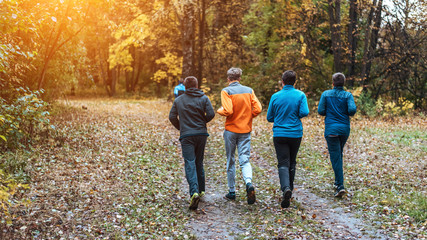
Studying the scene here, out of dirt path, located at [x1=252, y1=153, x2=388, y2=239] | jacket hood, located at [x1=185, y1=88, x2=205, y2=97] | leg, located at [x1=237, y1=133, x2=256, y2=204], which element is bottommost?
dirt path, located at [x1=252, y1=153, x2=388, y2=239]

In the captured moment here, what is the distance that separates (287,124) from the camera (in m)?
6.23

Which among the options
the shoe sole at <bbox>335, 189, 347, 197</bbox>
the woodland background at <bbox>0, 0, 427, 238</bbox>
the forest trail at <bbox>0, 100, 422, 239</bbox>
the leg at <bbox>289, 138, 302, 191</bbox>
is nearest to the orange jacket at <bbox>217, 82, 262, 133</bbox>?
the leg at <bbox>289, 138, 302, 191</bbox>

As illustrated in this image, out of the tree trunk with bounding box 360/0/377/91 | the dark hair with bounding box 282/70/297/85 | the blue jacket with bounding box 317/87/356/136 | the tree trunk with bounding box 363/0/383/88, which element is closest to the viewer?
the dark hair with bounding box 282/70/297/85

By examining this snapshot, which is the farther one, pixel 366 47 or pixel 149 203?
pixel 366 47

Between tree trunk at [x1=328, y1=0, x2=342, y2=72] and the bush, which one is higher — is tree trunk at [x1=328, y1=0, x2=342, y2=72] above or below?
above

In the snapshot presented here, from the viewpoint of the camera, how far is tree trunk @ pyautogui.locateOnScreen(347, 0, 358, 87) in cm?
1859

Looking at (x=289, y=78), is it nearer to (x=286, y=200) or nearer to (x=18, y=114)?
(x=286, y=200)

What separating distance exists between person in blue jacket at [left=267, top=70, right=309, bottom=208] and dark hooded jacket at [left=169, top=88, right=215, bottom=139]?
1213mm

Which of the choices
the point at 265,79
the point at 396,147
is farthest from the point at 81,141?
the point at 265,79

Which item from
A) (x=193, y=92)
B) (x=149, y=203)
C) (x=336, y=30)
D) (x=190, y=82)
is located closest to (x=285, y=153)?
(x=193, y=92)

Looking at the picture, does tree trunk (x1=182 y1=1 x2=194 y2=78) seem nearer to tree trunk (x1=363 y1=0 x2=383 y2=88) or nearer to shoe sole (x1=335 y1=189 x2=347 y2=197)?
tree trunk (x1=363 y1=0 x2=383 y2=88)

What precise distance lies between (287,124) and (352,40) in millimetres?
14866

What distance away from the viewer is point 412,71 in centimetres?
1883

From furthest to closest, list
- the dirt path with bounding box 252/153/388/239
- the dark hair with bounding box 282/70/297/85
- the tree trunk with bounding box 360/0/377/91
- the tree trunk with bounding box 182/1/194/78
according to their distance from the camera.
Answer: the tree trunk with bounding box 182/1/194/78, the tree trunk with bounding box 360/0/377/91, the dark hair with bounding box 282/70/297/85, the dirt path with bounding box 252/153/388/239
